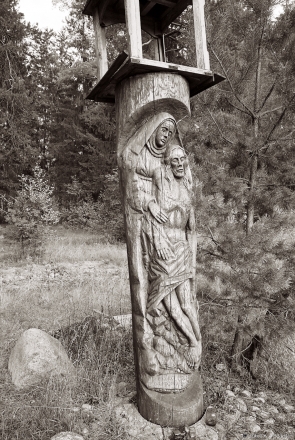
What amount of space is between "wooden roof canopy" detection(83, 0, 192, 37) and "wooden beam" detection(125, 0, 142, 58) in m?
0.53

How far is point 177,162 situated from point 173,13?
164 cm

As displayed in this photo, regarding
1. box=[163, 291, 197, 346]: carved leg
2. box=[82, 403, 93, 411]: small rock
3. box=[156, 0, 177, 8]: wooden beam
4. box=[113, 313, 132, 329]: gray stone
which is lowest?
box=[82, 403, 93, 411]: small rock

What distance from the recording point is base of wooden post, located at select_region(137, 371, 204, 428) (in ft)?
8.76

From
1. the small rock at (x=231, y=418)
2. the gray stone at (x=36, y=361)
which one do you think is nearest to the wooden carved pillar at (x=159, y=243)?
the small rock at (x=231, y=418)

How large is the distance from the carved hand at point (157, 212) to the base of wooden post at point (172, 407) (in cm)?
138

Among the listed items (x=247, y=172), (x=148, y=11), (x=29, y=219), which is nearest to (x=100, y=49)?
(x=148, y=11)

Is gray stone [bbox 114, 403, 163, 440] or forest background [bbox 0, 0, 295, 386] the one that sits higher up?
forest background [bbox 0, 0, 295, 386]

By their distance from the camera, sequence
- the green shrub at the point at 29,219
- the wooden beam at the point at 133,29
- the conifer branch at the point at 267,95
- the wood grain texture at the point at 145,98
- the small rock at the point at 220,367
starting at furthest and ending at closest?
the green shrub at the point at 29,219
the small rock at the point at 220,367
the conifer branch at the point at 267,95
the wood grain texture at the point at 145,98
the wooden beam at the point at 133,29

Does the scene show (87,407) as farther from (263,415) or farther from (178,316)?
(263,415)

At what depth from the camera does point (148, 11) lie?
3.41m

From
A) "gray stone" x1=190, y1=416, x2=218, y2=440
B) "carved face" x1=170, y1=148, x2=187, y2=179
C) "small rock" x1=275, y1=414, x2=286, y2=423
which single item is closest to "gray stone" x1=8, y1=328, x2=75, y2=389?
"gray stone" x1=190, y1=416, x2=218, y2=440

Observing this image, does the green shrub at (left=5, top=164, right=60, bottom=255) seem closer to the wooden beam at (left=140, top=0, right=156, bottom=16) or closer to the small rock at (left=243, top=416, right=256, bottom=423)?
the wooden beam at (left=140, top=0, right=156, bottom=16)

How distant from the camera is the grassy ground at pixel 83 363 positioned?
9.19 feet

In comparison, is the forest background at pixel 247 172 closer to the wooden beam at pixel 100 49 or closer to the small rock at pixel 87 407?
the wooden beam at pixel 100 49
